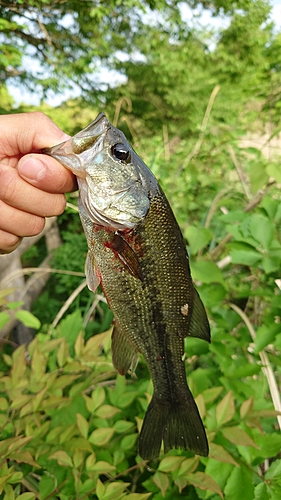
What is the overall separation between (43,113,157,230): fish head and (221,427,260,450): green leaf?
624mm

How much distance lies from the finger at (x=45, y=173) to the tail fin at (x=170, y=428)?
697 mm

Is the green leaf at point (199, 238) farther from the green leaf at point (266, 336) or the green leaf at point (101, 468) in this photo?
the green leaf at point (101, 468)

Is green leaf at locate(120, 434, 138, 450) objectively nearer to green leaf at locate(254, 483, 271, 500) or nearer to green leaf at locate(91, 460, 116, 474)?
green leaf at locate(91, 460, 116, 474)

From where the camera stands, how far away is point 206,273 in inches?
56.9

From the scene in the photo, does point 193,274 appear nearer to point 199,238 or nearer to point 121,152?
point 199,238

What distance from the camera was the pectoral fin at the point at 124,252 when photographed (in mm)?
956

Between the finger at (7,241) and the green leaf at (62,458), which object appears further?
the finger at (7,241)

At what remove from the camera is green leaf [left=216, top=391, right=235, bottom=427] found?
1027 millimetres

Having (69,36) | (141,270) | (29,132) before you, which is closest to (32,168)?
(29,132)

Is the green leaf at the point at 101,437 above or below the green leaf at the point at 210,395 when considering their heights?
below

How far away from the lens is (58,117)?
24.8 ft

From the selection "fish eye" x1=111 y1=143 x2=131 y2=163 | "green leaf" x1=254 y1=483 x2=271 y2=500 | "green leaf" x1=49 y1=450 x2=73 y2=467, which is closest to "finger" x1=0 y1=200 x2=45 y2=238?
"fish eye" x1=111 y1=143 x2=131 y2=163

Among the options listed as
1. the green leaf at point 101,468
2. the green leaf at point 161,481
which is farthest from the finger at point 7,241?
the green leaf at point 161,481

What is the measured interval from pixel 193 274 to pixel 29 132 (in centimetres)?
81
